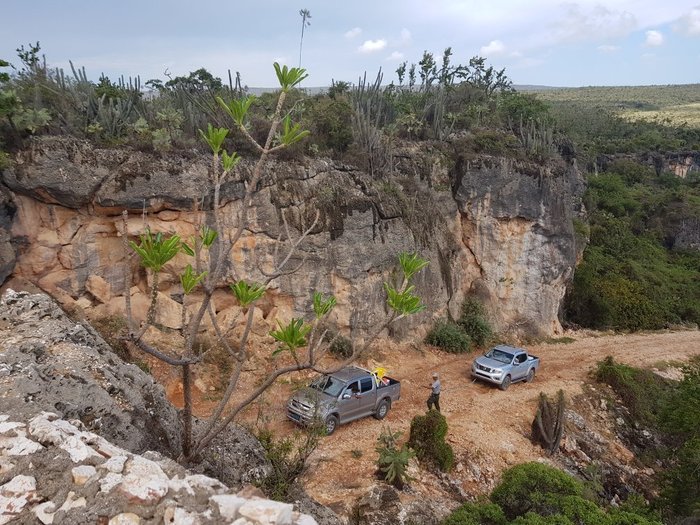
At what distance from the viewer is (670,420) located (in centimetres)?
1330

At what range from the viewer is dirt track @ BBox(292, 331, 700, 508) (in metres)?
10.6

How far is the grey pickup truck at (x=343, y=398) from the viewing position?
456 inches

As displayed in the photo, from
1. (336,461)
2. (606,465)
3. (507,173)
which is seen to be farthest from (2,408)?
(507,173)

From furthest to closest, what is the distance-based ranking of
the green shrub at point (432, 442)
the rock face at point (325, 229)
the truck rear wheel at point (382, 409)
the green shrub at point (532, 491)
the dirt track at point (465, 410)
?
the truck rear wheel at point (382, 409), the rock face at point (325, 229), the green shrub at point (432, 442), the dirt track at point (465, 410), the green shrub at point (532, 491)

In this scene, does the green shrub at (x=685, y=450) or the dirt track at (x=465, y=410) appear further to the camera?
the green shrub at (x=685, y=450)

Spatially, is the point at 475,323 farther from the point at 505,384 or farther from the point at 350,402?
the point at 350,402

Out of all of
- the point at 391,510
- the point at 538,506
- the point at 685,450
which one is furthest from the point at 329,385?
the point at 685,450

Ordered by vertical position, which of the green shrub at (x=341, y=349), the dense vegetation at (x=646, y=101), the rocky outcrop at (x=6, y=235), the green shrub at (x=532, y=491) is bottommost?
the green shrub at (x=341, y=349)

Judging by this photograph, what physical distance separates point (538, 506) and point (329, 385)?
576cm

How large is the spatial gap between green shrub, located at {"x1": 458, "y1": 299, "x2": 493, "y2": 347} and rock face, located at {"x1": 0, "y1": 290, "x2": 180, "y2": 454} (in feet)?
52.0

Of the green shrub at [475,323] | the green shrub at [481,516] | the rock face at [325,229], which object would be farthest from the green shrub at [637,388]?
the green shrub at [481,516]

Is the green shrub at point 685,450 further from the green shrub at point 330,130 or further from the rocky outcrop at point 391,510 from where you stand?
the green shrub at point 330,130

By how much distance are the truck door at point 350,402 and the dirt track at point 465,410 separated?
444 millimetres

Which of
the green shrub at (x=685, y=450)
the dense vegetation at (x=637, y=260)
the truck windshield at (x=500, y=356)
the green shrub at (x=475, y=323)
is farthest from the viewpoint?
the dense vegetation at (x=637, y=260)
